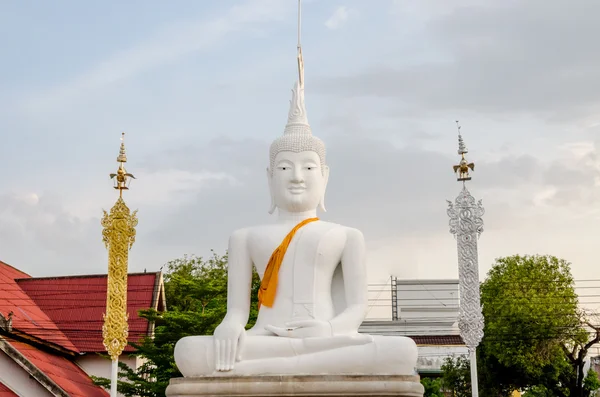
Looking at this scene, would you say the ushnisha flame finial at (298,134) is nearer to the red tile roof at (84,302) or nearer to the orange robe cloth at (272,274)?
the orange robe cloth at (272,274)

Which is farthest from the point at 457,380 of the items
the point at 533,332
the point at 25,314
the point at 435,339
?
the point at 25,314

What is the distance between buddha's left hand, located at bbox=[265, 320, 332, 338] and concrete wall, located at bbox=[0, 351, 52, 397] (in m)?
12.6

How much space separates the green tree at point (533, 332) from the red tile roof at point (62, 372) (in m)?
12.4

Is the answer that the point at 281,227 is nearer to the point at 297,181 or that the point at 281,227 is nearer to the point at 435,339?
the point at 297,181

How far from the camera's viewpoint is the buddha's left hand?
32.0 feet

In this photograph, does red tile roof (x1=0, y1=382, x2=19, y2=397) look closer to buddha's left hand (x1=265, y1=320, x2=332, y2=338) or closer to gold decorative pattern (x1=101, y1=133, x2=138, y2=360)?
gold decorative pattern (x1=101, y1=133, x2=138, y2=360)

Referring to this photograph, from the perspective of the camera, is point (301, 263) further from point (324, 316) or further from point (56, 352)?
point (56, 352)

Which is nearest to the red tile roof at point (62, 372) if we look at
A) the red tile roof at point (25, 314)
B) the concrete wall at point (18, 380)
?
the concrete wall at point (18, 380)

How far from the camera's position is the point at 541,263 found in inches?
1199

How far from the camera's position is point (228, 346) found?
9484mm

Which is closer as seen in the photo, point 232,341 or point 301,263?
point 232,341

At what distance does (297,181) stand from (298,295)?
1.42 metres

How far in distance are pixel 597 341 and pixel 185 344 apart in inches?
863

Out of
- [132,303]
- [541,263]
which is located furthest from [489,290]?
[132,303]
